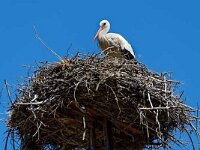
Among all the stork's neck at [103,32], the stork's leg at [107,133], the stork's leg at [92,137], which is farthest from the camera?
the stork's neck at [103,32]

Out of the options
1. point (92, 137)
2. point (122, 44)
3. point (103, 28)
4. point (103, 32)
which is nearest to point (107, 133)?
point (92, 137)

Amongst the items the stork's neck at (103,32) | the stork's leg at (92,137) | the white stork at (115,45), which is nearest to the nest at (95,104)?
the stork's leg at (92,137)

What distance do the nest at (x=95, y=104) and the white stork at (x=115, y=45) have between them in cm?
201

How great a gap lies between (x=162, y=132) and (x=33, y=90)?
154cm

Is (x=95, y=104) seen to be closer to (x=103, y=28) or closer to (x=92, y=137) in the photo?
(x=92, y=137)

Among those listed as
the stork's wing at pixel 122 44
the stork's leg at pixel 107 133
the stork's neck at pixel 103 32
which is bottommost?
the stork's leg at pixel 107 133

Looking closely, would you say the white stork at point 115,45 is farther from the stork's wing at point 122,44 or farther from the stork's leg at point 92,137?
the stork's leg at point 92,137

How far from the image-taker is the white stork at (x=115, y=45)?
11077mm

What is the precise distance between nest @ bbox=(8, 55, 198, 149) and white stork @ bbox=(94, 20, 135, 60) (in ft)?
6.59

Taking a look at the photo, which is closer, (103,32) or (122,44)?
(122,44)

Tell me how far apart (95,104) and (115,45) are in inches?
116

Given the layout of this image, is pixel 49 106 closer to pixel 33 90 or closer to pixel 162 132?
pixel 33 90

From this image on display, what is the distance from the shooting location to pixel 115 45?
37.1ft

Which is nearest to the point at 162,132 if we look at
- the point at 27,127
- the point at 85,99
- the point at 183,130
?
the point at 183,130
